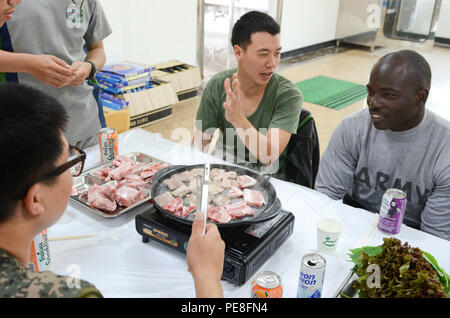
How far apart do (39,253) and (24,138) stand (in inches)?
19.9

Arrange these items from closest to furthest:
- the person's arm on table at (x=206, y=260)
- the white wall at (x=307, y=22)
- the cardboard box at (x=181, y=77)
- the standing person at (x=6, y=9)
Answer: the person's arm on table at (x=206, y=260), the standing person at (x=6, y=9), the cardboard box at (x=181, y=77), the white wall at (x=307, y=22)

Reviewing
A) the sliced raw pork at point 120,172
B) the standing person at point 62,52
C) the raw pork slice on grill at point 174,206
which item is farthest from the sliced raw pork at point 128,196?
the standing person at point 62,52

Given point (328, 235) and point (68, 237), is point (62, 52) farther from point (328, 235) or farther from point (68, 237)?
point (328, 235)

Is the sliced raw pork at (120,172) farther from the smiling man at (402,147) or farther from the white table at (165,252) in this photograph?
the smiling man at (402,147)

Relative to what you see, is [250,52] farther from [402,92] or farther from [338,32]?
[338,32]

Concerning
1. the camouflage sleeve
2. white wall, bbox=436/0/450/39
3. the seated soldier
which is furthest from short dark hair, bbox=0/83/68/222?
white wall, bbox=436/0/450/39

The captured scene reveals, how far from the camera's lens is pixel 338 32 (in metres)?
8.11

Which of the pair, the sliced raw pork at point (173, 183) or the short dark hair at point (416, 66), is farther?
the short dark hair at point (416, 66)

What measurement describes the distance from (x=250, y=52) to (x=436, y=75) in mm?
5551

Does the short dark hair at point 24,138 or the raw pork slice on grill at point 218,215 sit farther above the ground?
the short dark hair at point 24,138

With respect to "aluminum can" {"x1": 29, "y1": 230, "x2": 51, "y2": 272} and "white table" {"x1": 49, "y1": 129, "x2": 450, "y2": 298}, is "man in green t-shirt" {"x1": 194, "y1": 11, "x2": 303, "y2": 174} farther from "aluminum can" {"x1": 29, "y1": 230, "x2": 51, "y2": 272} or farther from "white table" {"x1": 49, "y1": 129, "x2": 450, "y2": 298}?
"aluminum can" {"x1": 29, "y1": 230, "x2": 51, "y2": 272}

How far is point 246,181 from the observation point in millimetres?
1547

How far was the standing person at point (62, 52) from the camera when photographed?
5.76 ft

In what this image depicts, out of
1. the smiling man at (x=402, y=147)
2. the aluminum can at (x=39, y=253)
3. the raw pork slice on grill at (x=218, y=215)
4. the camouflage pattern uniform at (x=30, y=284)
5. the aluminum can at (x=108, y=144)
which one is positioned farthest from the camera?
the aluminum can at (x=108, y=144)
